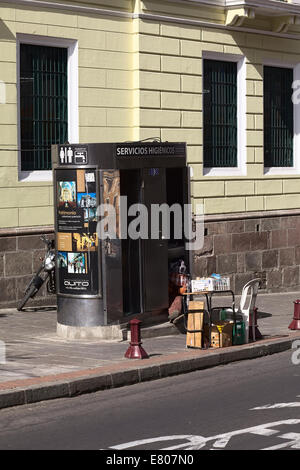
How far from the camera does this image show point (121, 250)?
1341 cm

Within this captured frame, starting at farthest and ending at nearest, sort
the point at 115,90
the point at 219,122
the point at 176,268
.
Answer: the point at 219,122
the point at 115,90
the point at 176,268

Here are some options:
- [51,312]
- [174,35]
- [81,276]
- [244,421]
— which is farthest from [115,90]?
[244,421]

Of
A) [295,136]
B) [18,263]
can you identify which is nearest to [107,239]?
[18,263]

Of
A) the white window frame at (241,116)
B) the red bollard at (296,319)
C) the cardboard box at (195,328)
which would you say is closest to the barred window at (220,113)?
the white window frame at (241,116)

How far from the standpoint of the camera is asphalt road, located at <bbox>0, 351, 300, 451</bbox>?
8.34 metres

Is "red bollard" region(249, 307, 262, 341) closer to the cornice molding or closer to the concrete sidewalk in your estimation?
the concrete sidewalk

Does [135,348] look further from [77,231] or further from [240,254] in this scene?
[240,254]

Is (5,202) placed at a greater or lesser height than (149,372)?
greater

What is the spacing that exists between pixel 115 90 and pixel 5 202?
11.0ft

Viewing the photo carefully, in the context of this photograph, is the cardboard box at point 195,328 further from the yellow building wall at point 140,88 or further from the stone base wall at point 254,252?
the stone base wall at point 254,252

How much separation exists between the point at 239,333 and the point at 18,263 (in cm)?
465

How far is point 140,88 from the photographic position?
1833 cm

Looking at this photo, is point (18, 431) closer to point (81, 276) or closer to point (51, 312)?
point (81, 276)

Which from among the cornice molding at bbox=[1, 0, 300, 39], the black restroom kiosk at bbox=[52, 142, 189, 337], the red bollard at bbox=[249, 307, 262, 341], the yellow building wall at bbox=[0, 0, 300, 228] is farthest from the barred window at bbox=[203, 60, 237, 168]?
the red bollard at bbox=[249, 307, 262, 341]
